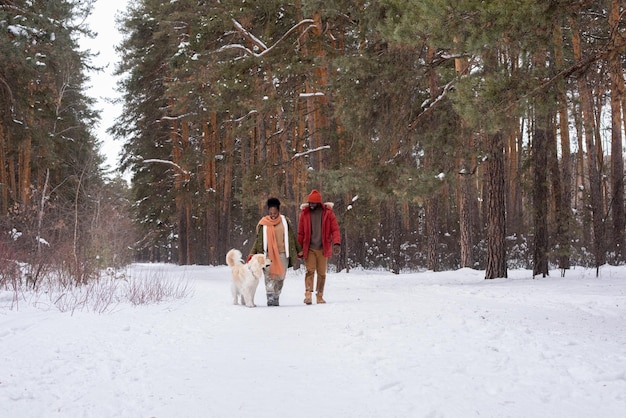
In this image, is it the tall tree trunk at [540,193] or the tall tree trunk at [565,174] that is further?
the tall tree trunk at [540,193]

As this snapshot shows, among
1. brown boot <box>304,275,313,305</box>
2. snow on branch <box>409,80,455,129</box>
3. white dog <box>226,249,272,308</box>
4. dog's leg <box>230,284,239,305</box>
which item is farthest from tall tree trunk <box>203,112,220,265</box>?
brown boot <box>304,275,313,305</box>

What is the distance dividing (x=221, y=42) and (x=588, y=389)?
20169 millimetres

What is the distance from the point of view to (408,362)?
4.83m

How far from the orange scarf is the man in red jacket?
498mm

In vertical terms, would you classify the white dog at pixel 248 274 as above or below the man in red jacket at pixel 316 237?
below

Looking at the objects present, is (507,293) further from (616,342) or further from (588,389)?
(588,389)

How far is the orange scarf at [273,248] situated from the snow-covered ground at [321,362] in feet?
4.45

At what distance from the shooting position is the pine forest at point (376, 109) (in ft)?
26.2

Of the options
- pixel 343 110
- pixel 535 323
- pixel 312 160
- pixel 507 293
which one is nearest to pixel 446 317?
pixel 535 323

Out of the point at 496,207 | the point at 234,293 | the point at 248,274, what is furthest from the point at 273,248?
the point at 496,207

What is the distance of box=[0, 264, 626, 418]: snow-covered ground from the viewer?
12.0 feet

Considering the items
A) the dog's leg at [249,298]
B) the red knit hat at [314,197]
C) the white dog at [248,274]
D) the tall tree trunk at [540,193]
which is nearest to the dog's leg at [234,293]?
the white dog at [248,274]

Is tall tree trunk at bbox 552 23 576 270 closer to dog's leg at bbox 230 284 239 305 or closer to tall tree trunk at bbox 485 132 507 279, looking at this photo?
tall tree trunk at bbox 485 132 507 279

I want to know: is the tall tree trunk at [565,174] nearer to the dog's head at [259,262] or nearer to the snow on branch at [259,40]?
the dog's head at [259,262]
